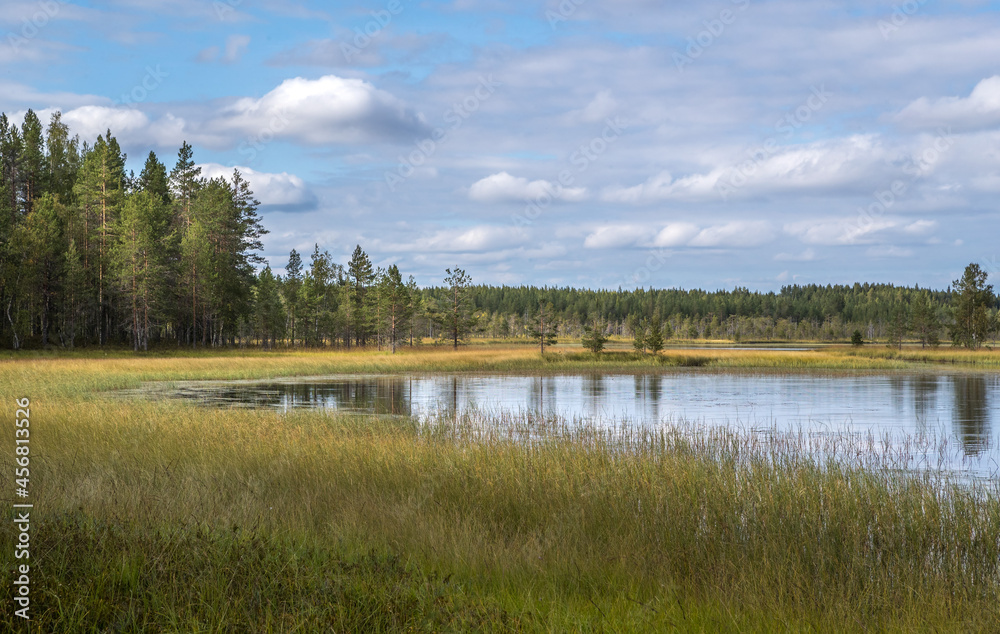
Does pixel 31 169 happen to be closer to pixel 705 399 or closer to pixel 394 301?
pixel 394 301

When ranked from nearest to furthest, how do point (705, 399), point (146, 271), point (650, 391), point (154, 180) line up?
point (705, 399), point (650, 391), point (146, 271), point (154, 180)

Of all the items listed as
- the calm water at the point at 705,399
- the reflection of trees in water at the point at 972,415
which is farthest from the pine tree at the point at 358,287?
the reflection of trees in water at the point at 972,415

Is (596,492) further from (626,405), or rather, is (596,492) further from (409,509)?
(626,405)

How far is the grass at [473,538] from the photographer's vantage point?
5.01 metres

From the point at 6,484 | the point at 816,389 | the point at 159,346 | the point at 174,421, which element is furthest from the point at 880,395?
the point at 159,346

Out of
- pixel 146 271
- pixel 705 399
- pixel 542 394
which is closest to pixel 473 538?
pixel 705 399

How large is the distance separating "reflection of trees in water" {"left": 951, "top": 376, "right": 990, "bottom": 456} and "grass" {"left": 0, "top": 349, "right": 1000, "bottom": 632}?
835 centimetres

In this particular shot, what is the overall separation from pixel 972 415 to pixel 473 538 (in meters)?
25.9

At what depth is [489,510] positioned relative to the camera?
30.7ft

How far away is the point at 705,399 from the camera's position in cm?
3216

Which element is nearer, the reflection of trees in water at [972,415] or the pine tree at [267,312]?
the reflection of trees in water at [972,415]

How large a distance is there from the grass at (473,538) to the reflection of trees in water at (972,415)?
27.4 feet

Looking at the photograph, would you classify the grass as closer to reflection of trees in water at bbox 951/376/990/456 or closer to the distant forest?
reflection of trees in water at bbox 951/376/990/456

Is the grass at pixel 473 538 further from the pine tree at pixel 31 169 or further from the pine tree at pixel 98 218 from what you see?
the pine tree at pixel 31 169
